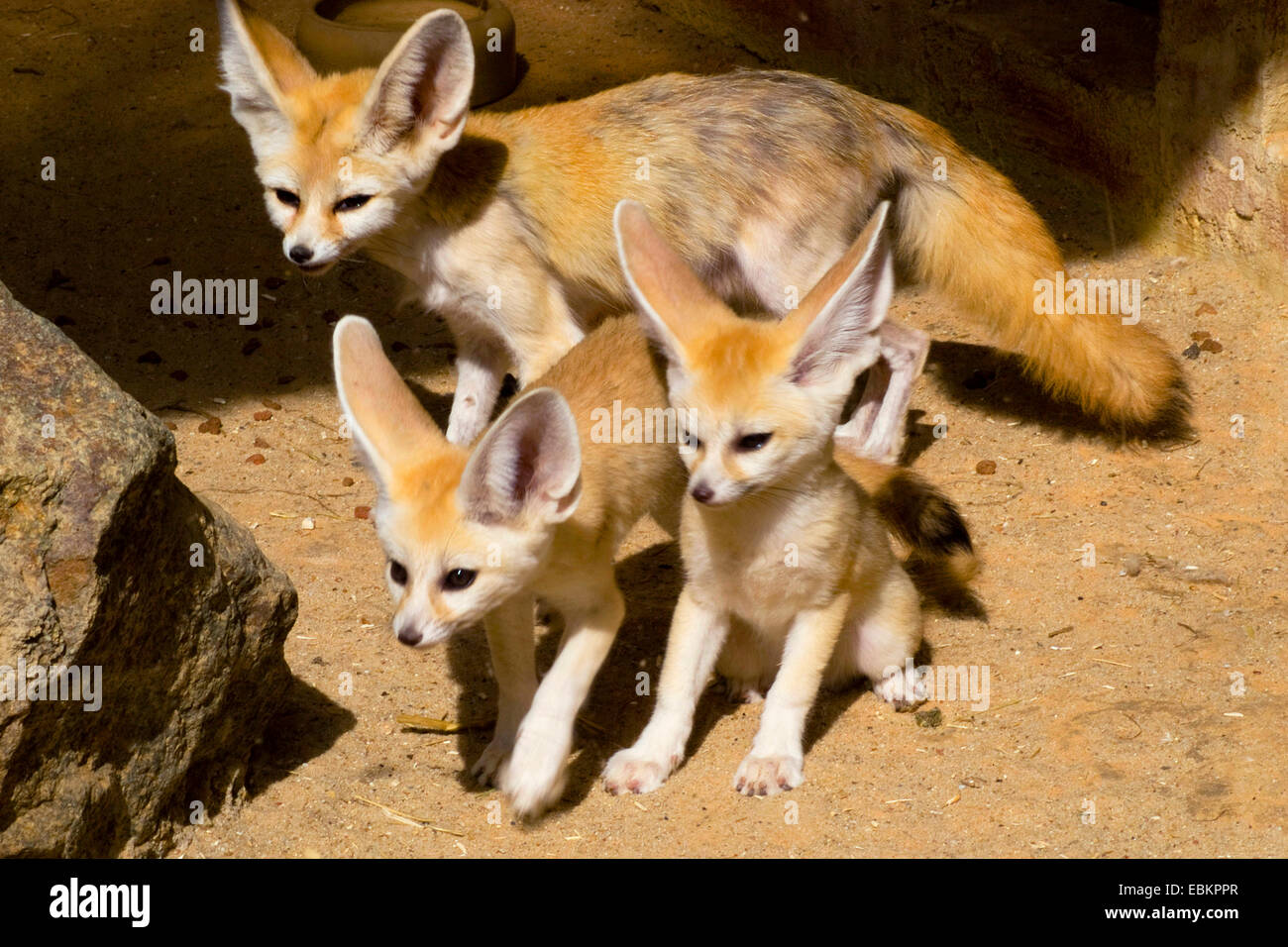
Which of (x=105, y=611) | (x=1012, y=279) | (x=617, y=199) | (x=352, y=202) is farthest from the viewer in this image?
(x=1012, y=279)

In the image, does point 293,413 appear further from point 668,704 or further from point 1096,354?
point 1096,354

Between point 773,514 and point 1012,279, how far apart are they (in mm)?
1857

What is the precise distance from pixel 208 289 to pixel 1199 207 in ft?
13.3

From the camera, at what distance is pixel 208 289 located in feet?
20.7

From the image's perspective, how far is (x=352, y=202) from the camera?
15.1 feet

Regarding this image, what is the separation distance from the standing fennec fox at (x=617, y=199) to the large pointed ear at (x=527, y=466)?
1504 mm

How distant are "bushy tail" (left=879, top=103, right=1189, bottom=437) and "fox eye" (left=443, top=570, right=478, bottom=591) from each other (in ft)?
8.22

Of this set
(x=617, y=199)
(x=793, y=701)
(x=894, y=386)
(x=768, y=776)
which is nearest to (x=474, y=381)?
(x=617, y=199)

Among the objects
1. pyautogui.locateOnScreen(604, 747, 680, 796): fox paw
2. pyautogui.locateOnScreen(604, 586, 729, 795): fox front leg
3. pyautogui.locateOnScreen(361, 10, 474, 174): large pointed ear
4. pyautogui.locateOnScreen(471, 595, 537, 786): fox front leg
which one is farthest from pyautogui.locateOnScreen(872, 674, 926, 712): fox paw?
pyautogui.locateOnScreen(361, 10, 474, 174): large pointed ear

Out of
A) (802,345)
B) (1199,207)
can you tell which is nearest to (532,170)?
(802,345)

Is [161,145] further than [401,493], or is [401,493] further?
[161,145]

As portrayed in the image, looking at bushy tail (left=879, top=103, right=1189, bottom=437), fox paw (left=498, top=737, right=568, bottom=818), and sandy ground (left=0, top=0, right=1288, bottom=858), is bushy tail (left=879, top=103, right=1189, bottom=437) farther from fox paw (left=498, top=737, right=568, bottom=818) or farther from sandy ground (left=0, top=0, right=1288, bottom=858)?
fox paw (left=498, top=737, right=568, bottom=818)

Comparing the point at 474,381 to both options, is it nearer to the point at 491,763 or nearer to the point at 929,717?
the point at 491,763

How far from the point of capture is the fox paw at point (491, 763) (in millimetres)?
3951
